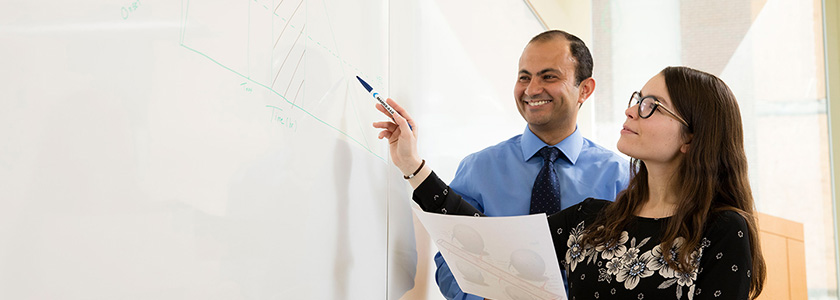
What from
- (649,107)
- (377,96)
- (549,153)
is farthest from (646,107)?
(377,96)

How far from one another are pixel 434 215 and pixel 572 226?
0.33 metres

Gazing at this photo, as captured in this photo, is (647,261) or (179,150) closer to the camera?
(179,150)

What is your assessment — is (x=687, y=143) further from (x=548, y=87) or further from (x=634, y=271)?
(x=548, y=87)

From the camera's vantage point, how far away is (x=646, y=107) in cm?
119

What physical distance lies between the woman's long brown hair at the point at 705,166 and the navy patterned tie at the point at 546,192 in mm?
298

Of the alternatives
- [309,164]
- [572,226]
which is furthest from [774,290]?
[309,164]

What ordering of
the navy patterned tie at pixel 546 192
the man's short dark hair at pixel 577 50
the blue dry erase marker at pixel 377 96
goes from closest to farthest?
the blue dry erase marker at pixel 377 96 < the navy patterned tie at pixel 546 192 < the man's short dark hair at pixel 577 50

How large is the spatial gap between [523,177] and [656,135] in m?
0.45

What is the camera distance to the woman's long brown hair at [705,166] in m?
1.10

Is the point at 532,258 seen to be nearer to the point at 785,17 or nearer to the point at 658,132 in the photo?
the point at 658,132

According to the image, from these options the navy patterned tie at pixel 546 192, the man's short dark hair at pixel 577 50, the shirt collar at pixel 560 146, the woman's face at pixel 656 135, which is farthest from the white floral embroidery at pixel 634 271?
the man's short dark hair at pixel 577 50

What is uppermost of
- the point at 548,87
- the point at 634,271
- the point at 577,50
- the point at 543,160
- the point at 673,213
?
the point at 577,50

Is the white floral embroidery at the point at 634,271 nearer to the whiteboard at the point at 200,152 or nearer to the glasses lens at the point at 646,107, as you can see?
the glasses lens at the point at 646,107

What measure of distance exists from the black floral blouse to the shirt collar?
301 mm
